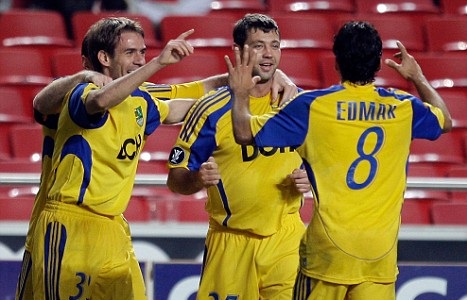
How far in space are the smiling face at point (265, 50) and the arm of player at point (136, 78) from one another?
728mm

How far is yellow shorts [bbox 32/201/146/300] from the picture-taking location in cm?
509

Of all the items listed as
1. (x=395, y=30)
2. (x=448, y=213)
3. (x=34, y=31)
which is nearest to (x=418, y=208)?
(x=448, y=213)

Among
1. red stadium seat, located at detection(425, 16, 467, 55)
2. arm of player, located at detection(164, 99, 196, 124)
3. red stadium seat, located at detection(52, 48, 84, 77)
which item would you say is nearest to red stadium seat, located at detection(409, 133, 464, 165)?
red stadium seat, located at detection(425, 16, 467, 55)

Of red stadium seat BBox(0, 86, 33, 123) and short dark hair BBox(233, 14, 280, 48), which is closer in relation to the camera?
short dark hair BBox(233, 14, 280, 48)

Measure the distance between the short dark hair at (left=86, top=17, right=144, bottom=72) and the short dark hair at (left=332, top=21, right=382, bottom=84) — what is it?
109 centimetres

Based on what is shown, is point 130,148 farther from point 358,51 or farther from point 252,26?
point 358,51

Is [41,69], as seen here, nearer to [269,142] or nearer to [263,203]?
[263,203]

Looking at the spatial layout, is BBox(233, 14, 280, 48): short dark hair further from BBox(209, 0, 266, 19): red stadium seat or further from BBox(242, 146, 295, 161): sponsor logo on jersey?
BBox(209, 0, 266, 19): red stadium seat

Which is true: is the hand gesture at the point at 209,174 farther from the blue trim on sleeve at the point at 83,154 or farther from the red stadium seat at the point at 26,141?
the red stadium seat at the point at 26,141

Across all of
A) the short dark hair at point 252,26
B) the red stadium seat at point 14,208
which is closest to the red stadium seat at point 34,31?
the red stadium seat at point 14,208

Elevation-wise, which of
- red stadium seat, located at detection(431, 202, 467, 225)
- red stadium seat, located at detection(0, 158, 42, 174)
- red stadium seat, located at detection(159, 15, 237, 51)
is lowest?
red stadium seat, located at detection(431, 202, 467, 225)

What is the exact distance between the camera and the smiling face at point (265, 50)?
5.43 meters

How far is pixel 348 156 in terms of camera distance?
15.1ft

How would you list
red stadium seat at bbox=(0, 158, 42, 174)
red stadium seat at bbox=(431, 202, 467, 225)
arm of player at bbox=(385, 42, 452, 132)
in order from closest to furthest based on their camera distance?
1. arm of player at bbox=(385, 42, 452, 132)
2. red stadium seat at bbox=(431, 202, 467, 225)
3. red stadium seat at bbox=(0, 158, 42, 174)
